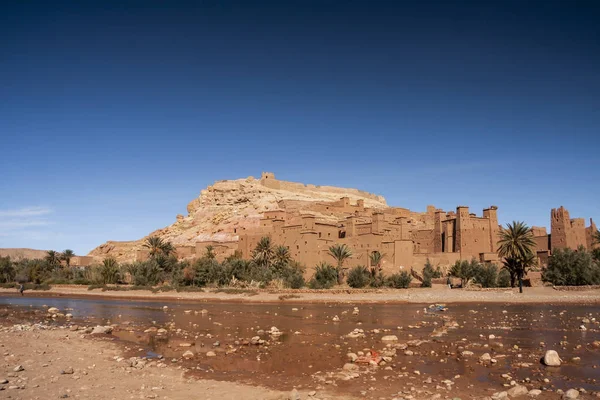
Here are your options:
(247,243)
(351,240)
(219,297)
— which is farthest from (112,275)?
(351,240)

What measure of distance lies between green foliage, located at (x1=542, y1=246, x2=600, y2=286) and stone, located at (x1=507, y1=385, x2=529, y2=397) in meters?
30.8

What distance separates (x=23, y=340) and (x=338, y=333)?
30.8 ft

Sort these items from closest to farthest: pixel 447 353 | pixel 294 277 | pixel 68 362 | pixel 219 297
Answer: pixel 68 362, pixel 447 353, pixel 219 297, pixel 294 277

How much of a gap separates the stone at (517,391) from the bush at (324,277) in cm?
2622

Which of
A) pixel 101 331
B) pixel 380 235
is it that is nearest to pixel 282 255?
pixel 380 235

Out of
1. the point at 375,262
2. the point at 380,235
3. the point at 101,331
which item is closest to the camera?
the point at 101,331

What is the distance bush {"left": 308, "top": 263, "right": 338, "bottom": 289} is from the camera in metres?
34.6

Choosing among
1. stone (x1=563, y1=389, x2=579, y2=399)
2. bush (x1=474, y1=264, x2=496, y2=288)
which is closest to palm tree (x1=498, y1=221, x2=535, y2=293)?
bush (x1=474, y1=264, x2=496, y2=288)

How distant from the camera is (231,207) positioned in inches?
2889

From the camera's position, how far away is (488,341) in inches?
538

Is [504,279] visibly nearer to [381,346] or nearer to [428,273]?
[428,273]

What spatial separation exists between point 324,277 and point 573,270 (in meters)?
18.1

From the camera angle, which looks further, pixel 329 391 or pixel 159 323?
pixel 159 323

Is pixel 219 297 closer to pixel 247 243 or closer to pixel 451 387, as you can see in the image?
pixel 247 243
